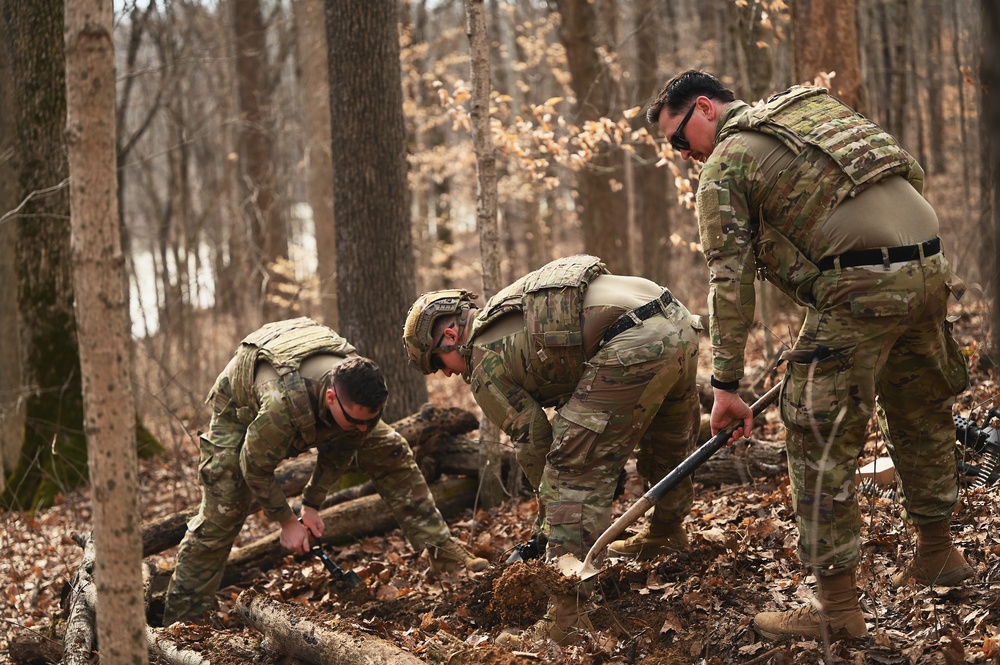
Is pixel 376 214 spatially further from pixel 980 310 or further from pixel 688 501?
pixel 980 310

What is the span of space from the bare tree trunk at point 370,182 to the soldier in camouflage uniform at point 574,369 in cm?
258

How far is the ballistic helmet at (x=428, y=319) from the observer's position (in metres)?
4.89

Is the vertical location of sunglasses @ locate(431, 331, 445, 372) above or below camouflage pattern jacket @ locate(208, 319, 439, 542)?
above

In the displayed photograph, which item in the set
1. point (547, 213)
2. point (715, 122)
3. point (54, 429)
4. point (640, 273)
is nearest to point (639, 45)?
point (640, 273)

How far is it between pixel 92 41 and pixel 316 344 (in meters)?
3.06

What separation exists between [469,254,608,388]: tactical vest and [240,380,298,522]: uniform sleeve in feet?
Result: 4.48

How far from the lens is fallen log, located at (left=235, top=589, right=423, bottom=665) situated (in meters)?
3.88

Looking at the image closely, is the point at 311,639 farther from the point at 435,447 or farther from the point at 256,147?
the point at 256,147

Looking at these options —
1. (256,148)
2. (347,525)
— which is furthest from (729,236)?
(256,148)

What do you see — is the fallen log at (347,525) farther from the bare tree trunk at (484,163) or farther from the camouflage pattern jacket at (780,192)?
the camouflage pattern jacket at (780,192)

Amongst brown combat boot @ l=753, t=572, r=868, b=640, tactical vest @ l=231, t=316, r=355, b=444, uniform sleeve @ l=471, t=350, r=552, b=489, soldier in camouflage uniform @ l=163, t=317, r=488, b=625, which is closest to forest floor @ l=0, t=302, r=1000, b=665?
brown combat boot @ l=753, t=572, r=868, b=640

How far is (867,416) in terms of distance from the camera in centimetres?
368

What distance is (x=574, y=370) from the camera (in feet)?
15.4

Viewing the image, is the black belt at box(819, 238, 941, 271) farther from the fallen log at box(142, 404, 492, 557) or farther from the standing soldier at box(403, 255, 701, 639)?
the fallen log at box(142, 404, 492, 557)
